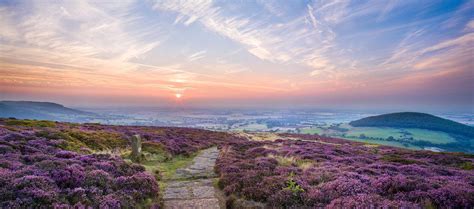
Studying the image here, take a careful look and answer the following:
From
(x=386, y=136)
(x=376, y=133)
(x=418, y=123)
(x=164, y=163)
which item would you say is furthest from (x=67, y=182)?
(x=418, y=123)

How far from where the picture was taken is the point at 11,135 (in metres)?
15.2

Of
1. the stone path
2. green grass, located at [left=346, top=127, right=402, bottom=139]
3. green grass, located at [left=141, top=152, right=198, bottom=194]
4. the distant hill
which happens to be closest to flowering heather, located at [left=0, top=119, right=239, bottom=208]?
the stone path

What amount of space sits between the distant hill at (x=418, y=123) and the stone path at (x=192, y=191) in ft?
500

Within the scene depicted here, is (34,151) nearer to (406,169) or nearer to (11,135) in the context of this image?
(11,135)

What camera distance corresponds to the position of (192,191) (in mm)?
10492

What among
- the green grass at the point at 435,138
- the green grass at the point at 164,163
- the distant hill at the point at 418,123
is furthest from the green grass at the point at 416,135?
the green grass at the point at 164,163

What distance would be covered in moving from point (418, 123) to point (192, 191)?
177 meters

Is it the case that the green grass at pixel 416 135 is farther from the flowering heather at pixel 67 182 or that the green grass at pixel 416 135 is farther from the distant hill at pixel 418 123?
the flowering heather at pixel 67 182

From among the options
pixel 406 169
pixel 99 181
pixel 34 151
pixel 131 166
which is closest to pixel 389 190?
pixel 406 169

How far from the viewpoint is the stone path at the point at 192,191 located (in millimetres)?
8883

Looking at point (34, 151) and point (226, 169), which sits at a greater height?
point (34, 151)

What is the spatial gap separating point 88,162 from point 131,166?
193 cm

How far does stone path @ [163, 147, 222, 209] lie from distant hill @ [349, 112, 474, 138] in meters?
152

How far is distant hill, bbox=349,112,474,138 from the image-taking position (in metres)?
132
